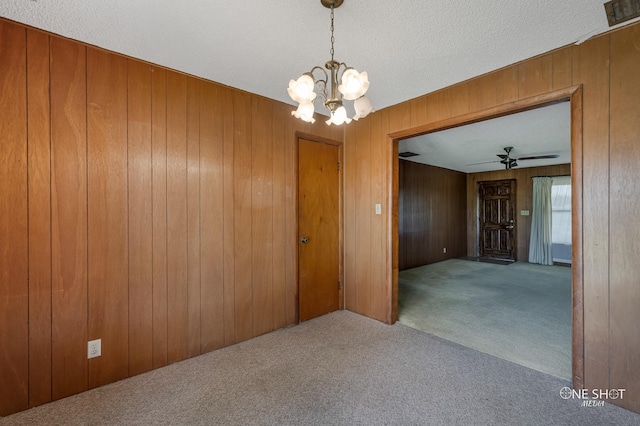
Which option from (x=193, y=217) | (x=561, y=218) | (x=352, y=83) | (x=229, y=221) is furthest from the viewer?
(x=561, y=218)

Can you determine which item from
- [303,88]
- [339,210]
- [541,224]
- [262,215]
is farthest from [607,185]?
[541,224]

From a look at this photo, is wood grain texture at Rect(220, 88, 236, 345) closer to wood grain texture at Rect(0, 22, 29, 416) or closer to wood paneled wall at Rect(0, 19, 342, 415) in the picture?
wood paneled wall at Rect(0, 19, 342, 415)

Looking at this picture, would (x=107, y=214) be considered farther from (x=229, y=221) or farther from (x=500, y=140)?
(x=500, y=140)

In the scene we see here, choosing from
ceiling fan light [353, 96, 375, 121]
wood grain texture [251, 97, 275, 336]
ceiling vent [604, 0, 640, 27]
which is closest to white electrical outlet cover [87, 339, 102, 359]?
wood grain texture [251, 97, 275, 336]

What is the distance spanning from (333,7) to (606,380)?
298 centimetres

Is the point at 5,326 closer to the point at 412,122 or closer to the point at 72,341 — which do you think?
the point at 72,341

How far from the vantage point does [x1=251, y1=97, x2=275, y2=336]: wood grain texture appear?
2943mm

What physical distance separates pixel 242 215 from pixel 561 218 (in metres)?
7.78

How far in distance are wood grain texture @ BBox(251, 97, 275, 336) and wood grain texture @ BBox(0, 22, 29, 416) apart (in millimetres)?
1626

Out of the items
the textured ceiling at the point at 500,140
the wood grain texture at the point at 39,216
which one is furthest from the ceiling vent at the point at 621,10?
the wood grain texture at the point at 39,216

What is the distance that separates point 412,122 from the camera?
3072mm

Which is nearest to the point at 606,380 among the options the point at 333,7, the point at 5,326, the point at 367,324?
the point at 367,324

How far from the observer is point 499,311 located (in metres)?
3.68

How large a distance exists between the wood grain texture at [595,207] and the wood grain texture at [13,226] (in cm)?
378
